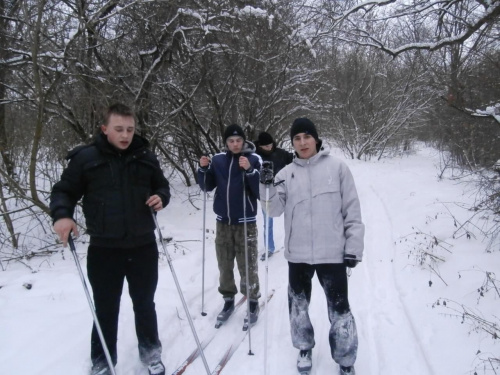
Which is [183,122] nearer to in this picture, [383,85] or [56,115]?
[56,115]

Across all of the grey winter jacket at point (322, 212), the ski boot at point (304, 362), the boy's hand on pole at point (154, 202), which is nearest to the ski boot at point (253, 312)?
the ski boot at point (304, 362)

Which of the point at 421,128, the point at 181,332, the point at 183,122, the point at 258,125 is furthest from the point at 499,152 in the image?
the point at 421,128

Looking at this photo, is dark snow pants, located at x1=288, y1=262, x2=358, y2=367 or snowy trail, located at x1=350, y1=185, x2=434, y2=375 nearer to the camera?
dark snow pants, located at x1=288, y1=262, x2=358, y2=367

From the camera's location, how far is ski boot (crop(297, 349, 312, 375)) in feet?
9.72

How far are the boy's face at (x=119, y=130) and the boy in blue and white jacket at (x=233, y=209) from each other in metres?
1.24

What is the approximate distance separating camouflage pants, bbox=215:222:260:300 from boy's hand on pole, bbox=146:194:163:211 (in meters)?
1.17

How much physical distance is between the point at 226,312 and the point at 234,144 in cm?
181

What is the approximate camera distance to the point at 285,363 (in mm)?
3150

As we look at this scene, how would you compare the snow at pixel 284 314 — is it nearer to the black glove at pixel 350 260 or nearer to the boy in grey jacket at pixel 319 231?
the boy in grey jacket at pixel 319 231

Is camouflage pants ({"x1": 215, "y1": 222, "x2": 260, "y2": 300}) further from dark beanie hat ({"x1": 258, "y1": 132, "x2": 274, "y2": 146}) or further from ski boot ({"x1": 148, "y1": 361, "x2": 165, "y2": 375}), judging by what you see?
dark beanie hat ({"x1": 258, "y1": 132, "x2": 274, "y2": 146})

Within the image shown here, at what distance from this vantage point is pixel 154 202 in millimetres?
2717

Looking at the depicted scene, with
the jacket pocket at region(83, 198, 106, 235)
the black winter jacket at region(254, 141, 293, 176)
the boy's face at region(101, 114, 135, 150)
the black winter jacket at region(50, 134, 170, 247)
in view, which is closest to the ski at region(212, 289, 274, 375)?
the black winter jacket at region(50, 134, 170, 247)

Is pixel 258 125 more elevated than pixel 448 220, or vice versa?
pixel 258 125

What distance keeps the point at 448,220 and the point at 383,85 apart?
14.9m
